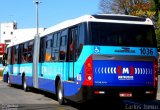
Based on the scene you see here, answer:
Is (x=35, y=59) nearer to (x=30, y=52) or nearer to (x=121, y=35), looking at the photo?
(x=30, y=52)

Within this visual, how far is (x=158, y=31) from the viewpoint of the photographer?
57.8 metres

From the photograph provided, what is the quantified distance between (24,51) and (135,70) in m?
12.2

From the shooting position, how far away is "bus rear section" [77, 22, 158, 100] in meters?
13.8

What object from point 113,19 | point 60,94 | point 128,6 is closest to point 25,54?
point 60,94

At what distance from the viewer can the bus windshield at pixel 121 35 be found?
46.4 ft

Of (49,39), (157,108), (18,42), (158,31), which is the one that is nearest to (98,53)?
(157,108)

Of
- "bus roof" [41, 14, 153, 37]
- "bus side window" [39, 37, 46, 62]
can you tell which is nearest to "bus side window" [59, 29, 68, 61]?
"bus roof" [41, 14, 153, 37]

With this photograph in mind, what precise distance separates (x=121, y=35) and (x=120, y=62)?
2.91 feet

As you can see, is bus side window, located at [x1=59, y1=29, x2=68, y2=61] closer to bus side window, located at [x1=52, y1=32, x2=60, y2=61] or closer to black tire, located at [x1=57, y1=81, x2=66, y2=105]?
bus side window, located at [x1=52, y1=32, x2=60, y2=61]

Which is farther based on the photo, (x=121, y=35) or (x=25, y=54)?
(x=25, y=54)

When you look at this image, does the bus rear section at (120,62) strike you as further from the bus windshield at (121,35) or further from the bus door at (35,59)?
the bus door at (35,59)

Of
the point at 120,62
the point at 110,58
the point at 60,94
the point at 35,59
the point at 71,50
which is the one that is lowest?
the point at 60,94

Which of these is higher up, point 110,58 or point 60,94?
point 110,58

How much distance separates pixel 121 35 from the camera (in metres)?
14.4
